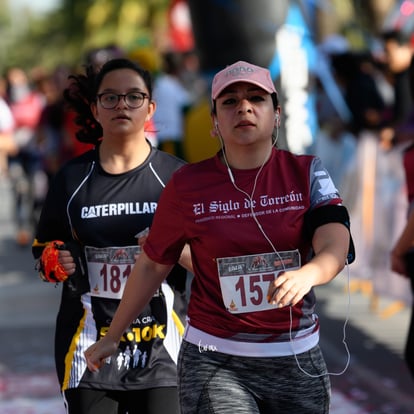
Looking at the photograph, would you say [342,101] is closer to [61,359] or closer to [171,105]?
[171,105]

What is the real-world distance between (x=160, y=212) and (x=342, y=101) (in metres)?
9.13

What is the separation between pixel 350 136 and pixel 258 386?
7498 mm

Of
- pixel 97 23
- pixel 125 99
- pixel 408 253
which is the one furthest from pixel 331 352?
pixel 97 23

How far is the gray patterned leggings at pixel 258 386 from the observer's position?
3566mm

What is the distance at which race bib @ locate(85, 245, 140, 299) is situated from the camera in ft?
14.2

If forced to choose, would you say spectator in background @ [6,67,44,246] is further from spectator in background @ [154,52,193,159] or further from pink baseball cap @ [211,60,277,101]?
pink baseball cap @ [211,60,277,101]

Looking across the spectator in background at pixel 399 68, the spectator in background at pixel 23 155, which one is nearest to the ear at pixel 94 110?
the spectator in background at pixel 399 68

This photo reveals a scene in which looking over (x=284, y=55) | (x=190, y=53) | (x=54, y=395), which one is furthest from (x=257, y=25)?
(x=190, y=53)

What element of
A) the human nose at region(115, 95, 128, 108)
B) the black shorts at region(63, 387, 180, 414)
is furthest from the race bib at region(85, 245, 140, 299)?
the human nose at region(115, 95, 128, 108)

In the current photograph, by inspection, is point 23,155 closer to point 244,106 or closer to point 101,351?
point 101,351

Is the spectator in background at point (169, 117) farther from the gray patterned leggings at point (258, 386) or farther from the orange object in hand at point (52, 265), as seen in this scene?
the gray patterned leggings at point (258, 386)

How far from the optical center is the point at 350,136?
35.6ft

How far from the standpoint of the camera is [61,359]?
441 centimetres

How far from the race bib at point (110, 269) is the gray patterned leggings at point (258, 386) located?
0.78 metres
